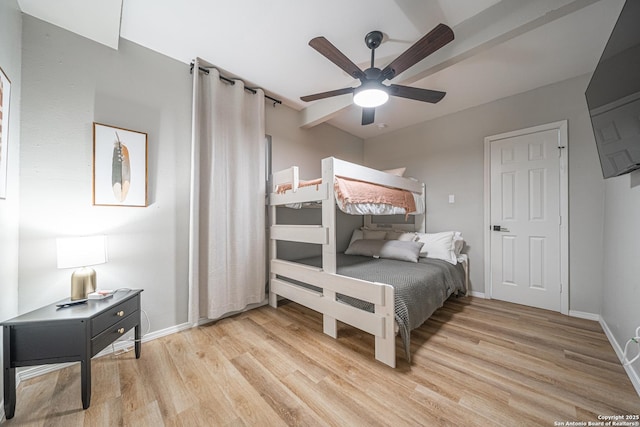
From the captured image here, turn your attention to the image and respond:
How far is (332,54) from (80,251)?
211cm

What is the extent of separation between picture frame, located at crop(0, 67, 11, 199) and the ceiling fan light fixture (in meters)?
2.14

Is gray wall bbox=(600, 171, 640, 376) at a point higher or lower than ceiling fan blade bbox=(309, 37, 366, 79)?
lower

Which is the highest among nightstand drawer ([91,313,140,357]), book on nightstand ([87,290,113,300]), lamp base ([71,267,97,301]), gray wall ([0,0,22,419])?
gray wall ([0,0,22,419])

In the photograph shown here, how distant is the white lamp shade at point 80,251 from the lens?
4.71 ft

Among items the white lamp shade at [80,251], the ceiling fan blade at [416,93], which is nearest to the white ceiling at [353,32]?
the ceiling fan blade at [416,93]

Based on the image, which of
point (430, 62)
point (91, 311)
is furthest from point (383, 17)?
point (91, 311)

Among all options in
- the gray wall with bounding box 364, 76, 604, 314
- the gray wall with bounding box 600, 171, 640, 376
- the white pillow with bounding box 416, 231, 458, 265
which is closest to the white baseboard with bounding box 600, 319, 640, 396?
the gray wall with bounding box 600, 171, 640, 376

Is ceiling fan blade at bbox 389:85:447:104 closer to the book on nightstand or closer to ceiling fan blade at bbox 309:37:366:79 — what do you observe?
ceiling fan blade at bbox 309:37:366:79

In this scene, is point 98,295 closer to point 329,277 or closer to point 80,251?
point 80,251

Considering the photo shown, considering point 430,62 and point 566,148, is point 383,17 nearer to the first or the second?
point 430,62

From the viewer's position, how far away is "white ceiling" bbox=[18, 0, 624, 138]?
5.18 feet

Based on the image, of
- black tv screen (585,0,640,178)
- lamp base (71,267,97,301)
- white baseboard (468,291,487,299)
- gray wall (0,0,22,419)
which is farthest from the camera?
white baseboard (468,291,487,299)

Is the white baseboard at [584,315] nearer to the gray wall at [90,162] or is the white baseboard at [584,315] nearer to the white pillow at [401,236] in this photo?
the white pillow at [401,236]

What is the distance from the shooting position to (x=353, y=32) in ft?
6.03
